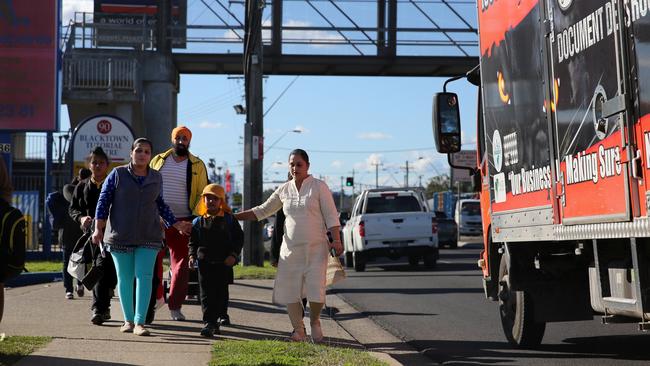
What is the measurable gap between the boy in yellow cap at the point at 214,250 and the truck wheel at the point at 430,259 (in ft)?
45.9

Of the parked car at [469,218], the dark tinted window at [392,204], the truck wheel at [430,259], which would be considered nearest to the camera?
the truck wheel at [430,259]

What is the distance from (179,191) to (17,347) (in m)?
3.00

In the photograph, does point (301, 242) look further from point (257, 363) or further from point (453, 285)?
point (453, 285)

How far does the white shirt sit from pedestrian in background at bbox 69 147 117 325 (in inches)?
24.8

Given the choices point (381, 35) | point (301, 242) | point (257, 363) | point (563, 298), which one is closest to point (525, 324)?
point (563, 298)

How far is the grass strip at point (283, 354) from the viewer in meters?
7.43

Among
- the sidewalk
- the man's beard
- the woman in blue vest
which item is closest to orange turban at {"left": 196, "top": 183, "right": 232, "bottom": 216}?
the woman in blue vest

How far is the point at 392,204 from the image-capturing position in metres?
24.0

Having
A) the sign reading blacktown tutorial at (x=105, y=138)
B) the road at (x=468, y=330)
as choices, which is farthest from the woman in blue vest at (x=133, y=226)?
the sign reading blacktown tutorial at (x=105, y=138)

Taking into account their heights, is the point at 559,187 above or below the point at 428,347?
above

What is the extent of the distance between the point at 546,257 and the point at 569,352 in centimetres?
123

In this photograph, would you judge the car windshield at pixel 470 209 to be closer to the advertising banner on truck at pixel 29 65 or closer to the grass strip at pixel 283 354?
the advertising banner on truck at pixel 29 65

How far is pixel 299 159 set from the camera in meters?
9.16

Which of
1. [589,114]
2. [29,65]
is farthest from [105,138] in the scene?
[589,114]
